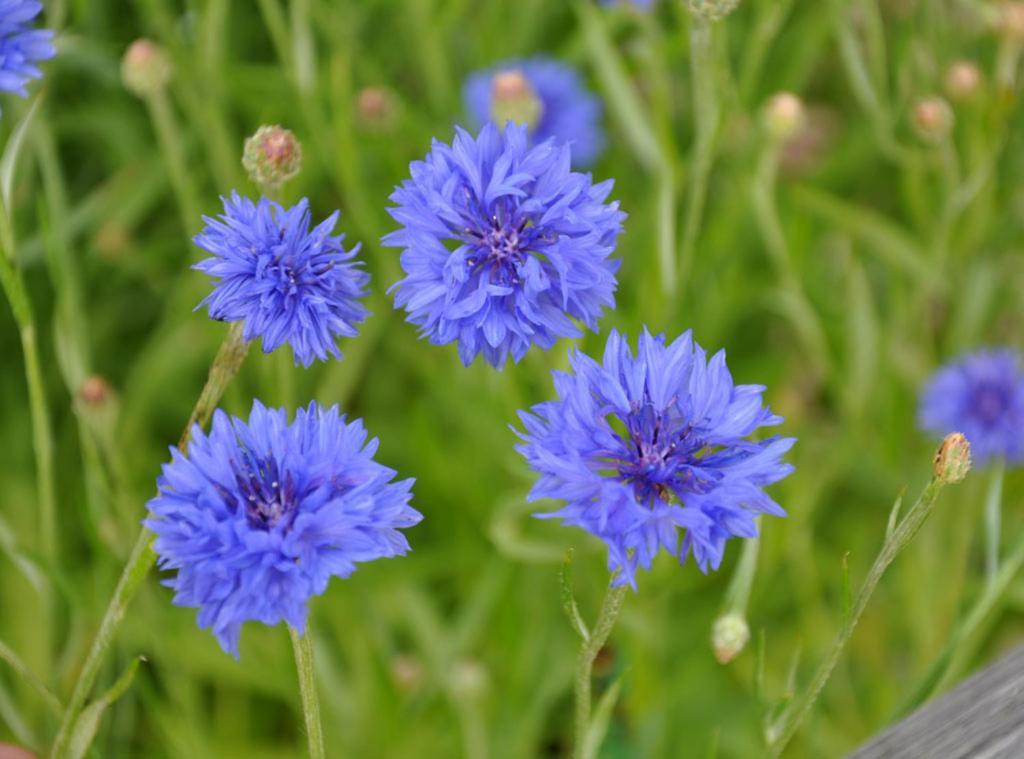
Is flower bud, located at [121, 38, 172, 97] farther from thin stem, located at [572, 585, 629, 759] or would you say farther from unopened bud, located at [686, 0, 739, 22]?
thin stem, located at [572, 585, 629, 759]

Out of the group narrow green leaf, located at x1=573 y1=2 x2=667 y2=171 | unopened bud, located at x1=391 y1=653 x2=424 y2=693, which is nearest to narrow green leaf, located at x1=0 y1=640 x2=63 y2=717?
unopened bud, located at x1=391 y1=653 x2=424 y2=693

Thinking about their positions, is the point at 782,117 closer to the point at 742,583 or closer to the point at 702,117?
the point at 702,117

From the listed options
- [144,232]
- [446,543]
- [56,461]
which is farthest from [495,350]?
[144,232]

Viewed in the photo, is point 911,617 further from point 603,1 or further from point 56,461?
point 56,461

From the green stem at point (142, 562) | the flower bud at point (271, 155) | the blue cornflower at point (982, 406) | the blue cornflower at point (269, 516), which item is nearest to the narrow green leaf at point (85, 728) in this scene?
the green stem at point (142, 562)

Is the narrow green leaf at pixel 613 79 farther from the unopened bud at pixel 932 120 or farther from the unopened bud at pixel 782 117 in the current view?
the unopened bud at pixel 932 120

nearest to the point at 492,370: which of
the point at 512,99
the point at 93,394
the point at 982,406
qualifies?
the point at 512,99
